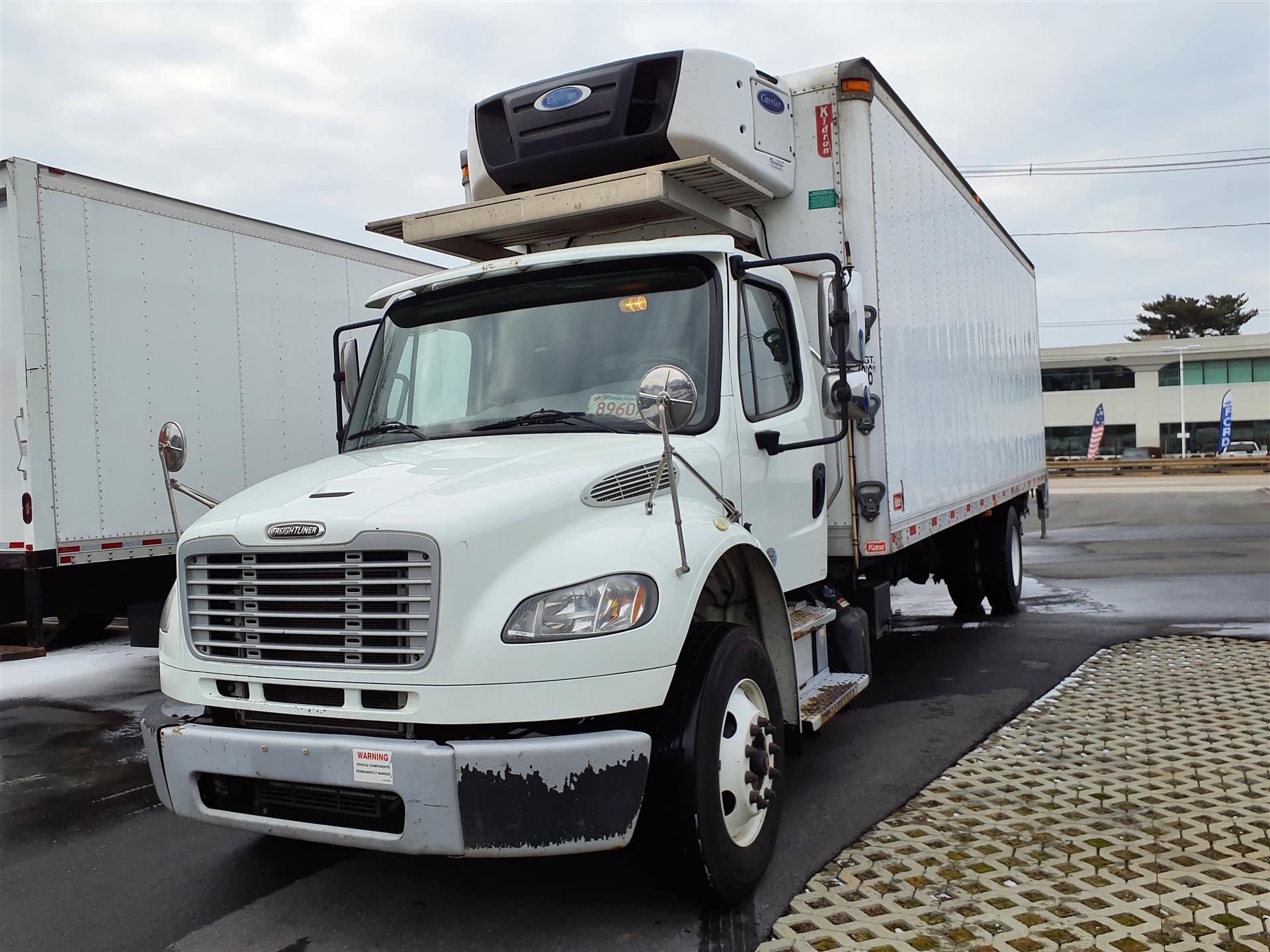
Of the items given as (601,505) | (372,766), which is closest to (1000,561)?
(601,505)

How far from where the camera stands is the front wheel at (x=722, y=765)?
3.53 meters

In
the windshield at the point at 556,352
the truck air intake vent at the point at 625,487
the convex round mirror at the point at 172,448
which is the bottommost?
the truck air intake vent at the point at 625,487

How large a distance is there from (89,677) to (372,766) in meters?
Answer: 7.38

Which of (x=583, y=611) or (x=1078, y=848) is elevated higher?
(x=583, y=611)

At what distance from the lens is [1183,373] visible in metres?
58.9

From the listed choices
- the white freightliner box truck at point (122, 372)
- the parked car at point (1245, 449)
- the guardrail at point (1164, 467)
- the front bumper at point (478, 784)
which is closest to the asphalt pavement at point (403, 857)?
the front bumper at point (478, 784)

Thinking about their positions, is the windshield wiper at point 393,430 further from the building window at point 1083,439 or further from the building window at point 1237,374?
the building window at point 1237,374

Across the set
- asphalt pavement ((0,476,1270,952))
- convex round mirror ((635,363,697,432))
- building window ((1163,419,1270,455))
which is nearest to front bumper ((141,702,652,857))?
asphalt pavement ((0,476,1270,952))

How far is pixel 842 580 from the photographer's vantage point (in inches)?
247

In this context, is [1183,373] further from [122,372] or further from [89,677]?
[122,372]

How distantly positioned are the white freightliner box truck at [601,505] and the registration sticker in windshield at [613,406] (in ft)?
0.07

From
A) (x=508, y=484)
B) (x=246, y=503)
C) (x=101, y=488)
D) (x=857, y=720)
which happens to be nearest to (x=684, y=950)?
(x=508, y=484)

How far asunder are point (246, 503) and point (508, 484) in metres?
1.11

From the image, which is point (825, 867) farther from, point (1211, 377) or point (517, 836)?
point (1211, 377)
